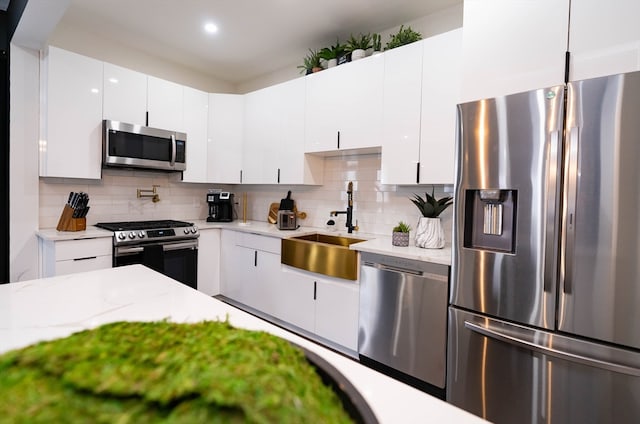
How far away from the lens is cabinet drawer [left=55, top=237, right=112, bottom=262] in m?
2.39

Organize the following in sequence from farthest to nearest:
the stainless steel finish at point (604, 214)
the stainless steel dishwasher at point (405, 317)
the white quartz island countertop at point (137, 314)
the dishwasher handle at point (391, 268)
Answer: the dishwasher handle at point (391, 268), the stainless steel dishwasher at point (405, 317), the stainless steel finish at point (604, 214), the white quartz island countertop at point (137, 314)

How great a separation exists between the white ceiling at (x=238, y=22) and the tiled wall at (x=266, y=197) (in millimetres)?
1183

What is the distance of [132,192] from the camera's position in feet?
11.1

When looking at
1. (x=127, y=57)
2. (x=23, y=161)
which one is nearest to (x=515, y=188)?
(x=23, y=161)

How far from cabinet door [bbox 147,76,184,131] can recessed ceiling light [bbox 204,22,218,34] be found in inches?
28.2

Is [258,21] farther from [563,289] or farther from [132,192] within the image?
[563,289]

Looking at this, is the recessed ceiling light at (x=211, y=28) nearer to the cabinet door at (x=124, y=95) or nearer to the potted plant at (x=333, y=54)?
the cabinet door at (x=124, y=95)

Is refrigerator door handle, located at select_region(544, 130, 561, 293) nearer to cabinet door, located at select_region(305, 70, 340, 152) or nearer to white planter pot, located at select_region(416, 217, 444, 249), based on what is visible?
white planter pot, located at select_region(416, 217, 444, 249)

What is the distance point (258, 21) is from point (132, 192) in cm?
215

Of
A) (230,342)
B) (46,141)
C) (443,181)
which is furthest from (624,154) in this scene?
(46,141)

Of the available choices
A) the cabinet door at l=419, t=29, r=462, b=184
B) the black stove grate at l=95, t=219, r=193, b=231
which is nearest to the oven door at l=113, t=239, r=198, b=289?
the black stove grate at l=95, t=219, r=193, b=231

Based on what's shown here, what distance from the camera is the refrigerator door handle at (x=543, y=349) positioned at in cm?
131

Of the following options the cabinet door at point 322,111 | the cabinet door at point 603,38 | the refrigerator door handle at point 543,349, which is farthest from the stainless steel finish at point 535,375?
the cabinet door at point 322,111

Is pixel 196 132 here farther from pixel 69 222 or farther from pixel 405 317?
pixel 405 317
